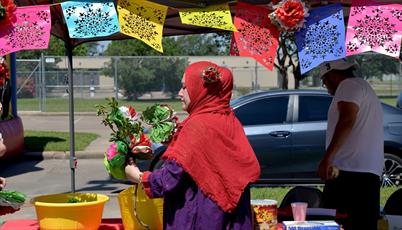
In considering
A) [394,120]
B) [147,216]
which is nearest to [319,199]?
[147,216]

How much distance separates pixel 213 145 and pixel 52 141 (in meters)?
12.8

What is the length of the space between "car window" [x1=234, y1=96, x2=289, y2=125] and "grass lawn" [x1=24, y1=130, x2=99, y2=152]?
20.5 ft

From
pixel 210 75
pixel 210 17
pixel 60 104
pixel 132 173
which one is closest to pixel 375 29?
pixel 210 17

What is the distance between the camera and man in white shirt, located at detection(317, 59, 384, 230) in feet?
13.2

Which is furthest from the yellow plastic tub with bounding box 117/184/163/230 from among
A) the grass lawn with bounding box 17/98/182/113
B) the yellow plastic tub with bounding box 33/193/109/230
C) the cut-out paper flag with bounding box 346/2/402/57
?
the grass lawn with bounding box 17/98/182/113

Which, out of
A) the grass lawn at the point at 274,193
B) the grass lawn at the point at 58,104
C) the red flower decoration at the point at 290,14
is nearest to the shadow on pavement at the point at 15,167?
the grass lawn at the point at 274,193

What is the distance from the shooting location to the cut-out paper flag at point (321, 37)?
3414 mm

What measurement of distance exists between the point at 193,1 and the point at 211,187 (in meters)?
1.30

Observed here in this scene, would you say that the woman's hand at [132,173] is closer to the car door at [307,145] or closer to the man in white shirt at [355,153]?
the man in white shirt at [355,153]

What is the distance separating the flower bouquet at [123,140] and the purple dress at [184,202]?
0.32 meters

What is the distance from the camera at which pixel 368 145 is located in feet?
13.3

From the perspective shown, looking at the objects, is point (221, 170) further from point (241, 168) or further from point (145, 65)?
point (145, 65)

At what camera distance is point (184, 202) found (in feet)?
9.55

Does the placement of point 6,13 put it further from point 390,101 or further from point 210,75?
point 390,101
